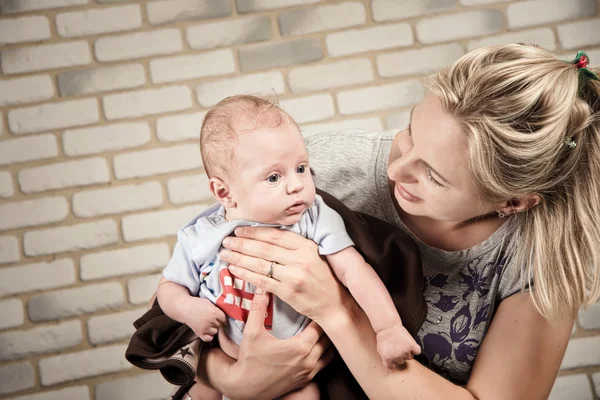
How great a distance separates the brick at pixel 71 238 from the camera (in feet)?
7.37

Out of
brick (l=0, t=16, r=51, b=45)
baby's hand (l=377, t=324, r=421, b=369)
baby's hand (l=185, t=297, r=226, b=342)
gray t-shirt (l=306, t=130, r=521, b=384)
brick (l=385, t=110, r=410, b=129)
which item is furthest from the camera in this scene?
brick (l=385, t=110, r=410, b=129)

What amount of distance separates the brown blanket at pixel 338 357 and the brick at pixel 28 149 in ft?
4.04

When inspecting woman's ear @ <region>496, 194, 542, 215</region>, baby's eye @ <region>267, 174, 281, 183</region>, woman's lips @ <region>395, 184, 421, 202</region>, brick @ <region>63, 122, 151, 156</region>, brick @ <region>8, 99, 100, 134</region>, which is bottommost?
woman's ear @ <region>496, 194, 542, 215</region>

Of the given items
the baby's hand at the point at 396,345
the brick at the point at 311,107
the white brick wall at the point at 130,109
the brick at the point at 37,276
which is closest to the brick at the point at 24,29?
the white brick wall at the point at 130,109

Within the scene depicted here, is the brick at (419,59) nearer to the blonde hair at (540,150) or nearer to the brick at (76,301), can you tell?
the blonde hair at (540,150)

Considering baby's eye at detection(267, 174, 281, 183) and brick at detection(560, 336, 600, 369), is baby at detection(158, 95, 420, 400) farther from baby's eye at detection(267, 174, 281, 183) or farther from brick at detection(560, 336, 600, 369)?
brick at detection(560, 336, 600, 369)

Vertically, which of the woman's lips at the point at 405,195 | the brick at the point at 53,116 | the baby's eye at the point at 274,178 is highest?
the brick at the point at 53,116

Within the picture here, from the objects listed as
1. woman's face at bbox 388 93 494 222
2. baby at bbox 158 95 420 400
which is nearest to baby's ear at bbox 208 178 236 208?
baby at bbox 158 95 420 400

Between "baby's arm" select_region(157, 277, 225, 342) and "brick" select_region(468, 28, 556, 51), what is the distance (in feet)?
5.68

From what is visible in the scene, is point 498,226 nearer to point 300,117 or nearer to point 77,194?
point 300,117

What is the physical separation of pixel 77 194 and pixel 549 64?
190cm

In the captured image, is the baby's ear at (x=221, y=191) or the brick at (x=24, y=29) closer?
the baby's ear at (x=221, y=191)

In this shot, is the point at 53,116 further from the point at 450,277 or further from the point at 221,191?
the point at 450,277

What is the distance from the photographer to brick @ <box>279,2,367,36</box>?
7.47ft
